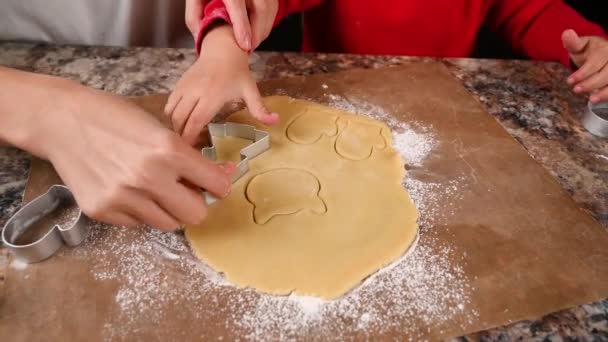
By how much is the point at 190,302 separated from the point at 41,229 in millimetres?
312

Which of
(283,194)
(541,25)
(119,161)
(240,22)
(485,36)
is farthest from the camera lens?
(485,36)

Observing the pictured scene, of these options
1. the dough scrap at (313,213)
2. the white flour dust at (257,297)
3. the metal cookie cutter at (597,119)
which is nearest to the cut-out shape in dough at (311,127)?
the dough scrap at (313,213)

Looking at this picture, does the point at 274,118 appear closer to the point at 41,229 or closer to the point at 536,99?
the point at 41,229

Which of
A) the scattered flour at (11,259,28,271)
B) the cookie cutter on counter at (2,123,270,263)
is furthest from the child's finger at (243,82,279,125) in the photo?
the scattered flour at (11,259,28,271)

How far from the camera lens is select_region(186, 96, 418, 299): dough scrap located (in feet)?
2.46

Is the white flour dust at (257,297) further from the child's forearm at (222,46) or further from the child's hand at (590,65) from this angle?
the child's hand at (590,65)

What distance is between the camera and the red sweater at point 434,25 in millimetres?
1290

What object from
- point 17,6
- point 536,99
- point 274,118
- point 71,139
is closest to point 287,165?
point 274,118

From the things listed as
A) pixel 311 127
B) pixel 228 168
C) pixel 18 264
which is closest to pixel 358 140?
pixel 311 127

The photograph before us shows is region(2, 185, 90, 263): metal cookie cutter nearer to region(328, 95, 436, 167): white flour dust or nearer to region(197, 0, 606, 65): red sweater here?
region(328, 95, 436, 167): white flour dust

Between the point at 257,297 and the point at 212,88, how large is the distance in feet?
1.45

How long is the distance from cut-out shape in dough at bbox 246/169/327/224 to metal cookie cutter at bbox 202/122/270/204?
0.13ft

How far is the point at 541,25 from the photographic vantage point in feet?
4.34

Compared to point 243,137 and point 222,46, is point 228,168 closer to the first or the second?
point 243,137
